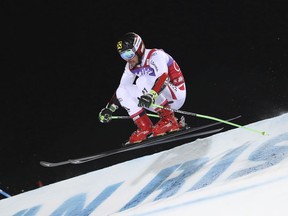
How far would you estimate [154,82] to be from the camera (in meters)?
4.20

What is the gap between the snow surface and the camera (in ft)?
8.75

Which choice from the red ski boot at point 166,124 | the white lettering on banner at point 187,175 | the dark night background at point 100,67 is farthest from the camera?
the dark night background at point 100,67

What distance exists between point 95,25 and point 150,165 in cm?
155

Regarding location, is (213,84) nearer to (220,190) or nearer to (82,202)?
(82,202)

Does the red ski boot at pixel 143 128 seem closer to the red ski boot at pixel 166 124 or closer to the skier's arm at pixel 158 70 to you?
the red ski boot at pixel 166 124

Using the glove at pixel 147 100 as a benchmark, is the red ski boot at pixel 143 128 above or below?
below

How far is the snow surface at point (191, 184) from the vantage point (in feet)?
8.75

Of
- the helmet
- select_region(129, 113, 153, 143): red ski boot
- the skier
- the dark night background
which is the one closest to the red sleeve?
the skier

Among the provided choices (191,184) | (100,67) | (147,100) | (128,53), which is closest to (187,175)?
(191,184)

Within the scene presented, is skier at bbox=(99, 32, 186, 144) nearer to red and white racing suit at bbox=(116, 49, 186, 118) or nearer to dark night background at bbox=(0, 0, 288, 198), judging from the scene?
red and white racing suit at bbox=(116, 49, 186, 118)

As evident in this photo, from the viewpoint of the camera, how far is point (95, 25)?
210 inches

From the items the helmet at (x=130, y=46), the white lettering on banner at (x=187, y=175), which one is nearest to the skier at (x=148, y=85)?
the helmet at (x=130, y=46)

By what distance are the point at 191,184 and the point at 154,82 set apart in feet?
2.78

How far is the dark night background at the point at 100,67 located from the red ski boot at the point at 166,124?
1.18 feet
